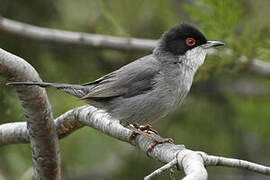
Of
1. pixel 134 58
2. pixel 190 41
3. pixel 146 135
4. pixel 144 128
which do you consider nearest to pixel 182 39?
pixel 190 41

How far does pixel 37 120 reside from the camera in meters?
4.55

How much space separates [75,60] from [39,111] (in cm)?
261

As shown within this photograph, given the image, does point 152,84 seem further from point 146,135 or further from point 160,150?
point 160,150

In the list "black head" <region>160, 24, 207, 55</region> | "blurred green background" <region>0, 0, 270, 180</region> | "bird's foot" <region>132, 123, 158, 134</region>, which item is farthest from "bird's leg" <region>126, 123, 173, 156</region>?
"blurred green background" <region>0, 0, 270, 180</region>

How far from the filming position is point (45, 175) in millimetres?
4809

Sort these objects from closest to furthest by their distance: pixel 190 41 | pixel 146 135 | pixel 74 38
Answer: pixel 146 135
pixel 190 41
pixel 74 38

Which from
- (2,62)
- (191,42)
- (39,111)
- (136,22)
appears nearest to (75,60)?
(136,22)

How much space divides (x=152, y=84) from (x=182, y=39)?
0.57 metres

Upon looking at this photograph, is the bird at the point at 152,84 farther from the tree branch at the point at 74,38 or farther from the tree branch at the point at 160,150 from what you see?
the tree branch at the point at 74,38

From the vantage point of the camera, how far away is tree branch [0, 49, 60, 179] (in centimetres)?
418

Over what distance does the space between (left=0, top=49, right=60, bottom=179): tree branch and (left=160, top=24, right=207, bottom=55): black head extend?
143cm

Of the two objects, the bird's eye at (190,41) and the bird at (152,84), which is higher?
the bird's eye at (190,41)

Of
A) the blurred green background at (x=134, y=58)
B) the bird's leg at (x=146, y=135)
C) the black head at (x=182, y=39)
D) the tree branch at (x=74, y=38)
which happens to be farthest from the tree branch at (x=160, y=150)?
the tree branch at (x=74, y=38)

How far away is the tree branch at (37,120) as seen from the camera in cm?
418
